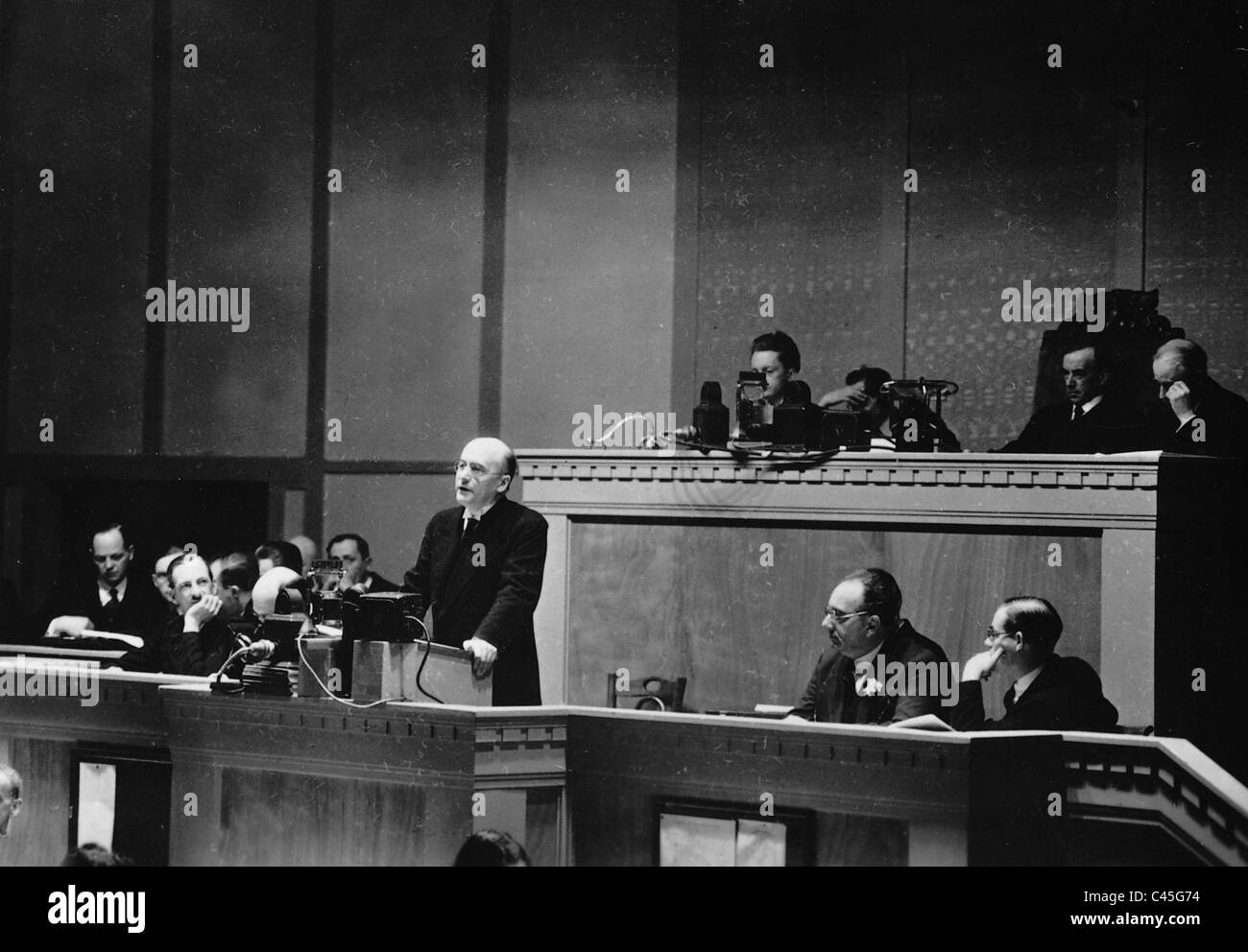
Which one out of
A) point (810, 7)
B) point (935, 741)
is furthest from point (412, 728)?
point (810, 7)

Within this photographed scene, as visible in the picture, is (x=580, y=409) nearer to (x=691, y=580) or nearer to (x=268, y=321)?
(x=268, y=321)

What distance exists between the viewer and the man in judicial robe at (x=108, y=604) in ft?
16.0

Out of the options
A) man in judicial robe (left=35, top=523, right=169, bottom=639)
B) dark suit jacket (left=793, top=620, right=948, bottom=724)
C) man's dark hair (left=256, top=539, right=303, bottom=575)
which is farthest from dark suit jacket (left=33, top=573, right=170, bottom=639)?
dark suit jacket (left=793, top=620, right=948, bottom=724)

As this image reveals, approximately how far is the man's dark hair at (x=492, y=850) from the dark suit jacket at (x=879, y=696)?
0.94 meters

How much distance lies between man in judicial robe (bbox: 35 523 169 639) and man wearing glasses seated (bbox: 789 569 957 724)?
2206 mm

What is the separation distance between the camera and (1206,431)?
156 inches

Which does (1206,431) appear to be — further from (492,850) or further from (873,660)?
(492,850)

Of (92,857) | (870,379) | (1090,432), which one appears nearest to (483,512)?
(92,857)

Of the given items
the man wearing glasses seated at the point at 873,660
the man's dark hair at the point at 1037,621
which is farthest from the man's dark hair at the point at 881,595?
the man's dark hair at the point at 1037,621

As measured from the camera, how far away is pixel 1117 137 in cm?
531

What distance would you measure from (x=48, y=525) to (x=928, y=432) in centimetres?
397

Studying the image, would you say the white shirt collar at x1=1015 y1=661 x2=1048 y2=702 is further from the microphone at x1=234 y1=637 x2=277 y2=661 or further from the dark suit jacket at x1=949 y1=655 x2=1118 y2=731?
the microphone at x1=234 y1=637 x2=277 y2=661

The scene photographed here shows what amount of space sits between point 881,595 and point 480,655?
919 millimetres

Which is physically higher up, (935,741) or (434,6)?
(434,6)
